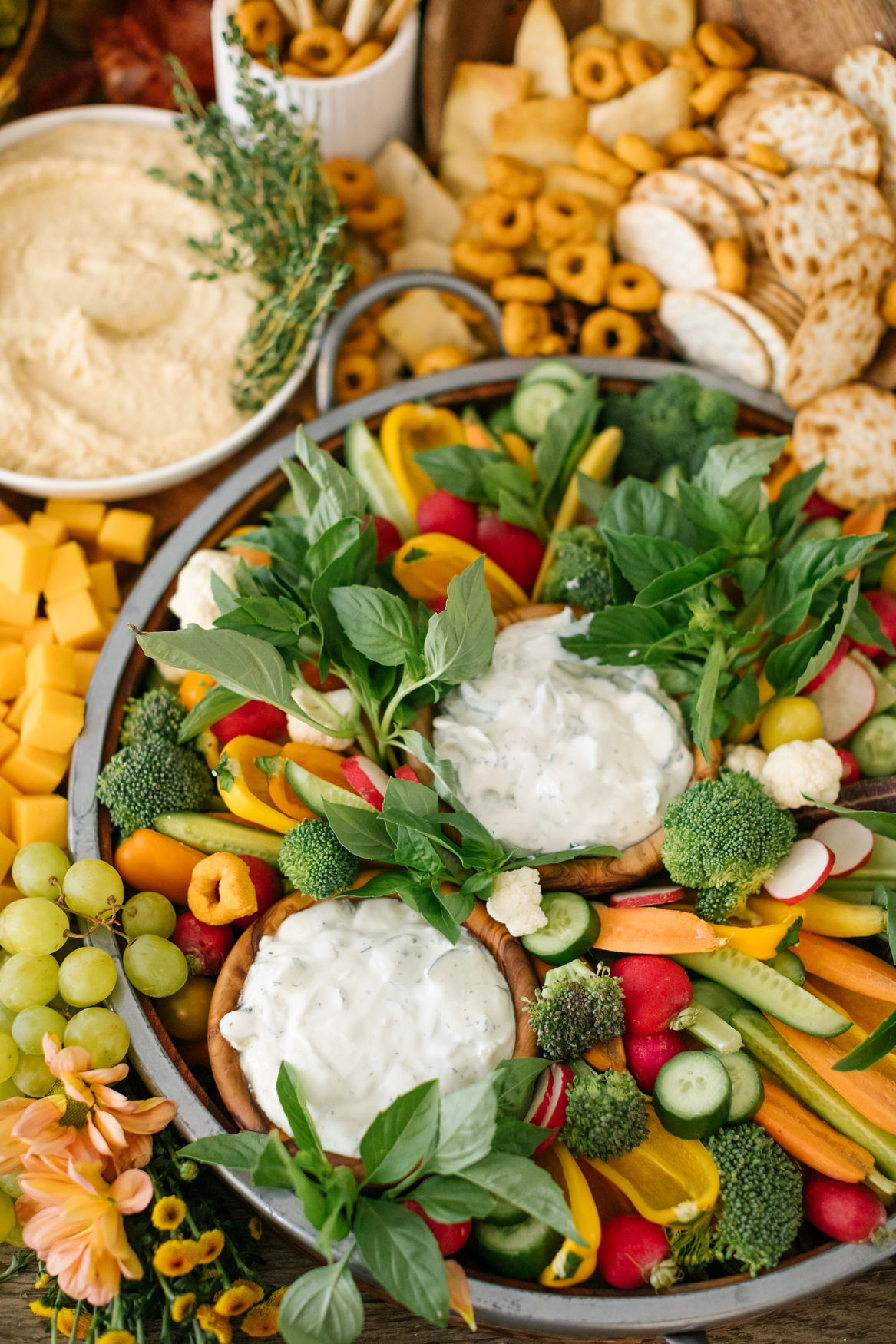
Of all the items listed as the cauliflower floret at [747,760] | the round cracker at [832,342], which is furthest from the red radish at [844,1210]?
the round cracker at [832,342]

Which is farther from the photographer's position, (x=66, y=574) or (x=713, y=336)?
(x=713, y=336)

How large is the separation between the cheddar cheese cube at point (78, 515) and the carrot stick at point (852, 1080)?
1.81 m

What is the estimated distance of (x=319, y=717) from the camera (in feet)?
6.15

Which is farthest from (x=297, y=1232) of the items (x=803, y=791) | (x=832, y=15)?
(x=832, y=15)

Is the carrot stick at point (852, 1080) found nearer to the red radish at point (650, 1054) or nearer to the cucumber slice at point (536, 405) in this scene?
the red radish at point (650, 1054)

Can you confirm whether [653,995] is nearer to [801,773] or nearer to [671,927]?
[671,927]

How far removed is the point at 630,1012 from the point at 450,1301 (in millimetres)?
529

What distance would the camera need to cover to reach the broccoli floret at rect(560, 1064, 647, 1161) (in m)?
1.58

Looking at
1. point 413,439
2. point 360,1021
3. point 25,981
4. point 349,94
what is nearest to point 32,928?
point 25,981

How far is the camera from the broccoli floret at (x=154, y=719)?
76.2 inches

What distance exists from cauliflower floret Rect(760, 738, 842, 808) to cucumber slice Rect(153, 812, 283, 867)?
933mm

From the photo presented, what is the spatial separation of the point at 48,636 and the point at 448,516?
912 millimetres

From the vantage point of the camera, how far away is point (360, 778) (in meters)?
1.75

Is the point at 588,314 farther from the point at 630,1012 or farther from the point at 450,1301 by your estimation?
the point at 450,1301
